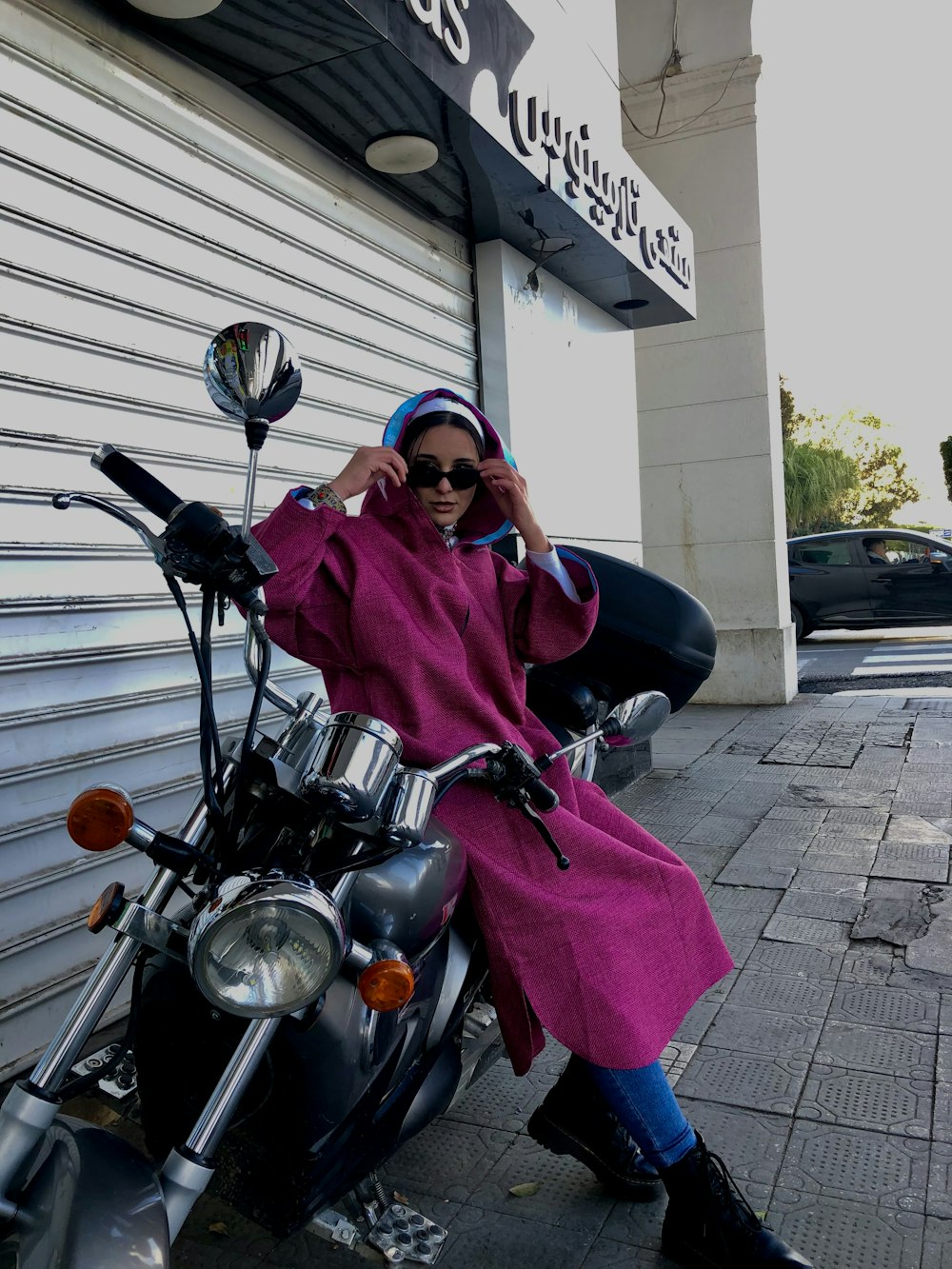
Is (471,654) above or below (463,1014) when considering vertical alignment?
above

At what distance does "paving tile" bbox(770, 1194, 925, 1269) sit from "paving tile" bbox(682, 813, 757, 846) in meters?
2.65

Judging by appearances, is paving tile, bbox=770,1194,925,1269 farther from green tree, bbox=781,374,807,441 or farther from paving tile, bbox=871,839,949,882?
green tree, bbox=781,374,807,441

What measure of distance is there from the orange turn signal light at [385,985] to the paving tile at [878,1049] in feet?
5.75

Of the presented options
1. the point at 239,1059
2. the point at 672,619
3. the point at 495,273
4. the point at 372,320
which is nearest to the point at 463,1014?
the point at 239,1059

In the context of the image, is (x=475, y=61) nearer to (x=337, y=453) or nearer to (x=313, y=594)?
(x=337, y=453)

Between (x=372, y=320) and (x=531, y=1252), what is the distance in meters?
3.53

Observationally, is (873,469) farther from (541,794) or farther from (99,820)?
(99,820)

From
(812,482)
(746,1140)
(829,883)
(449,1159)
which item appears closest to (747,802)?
(829,883)

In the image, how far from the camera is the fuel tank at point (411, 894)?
1.63 metres

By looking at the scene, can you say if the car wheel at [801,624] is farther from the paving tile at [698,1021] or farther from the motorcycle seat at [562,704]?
the motorcycle seat at [562,704]

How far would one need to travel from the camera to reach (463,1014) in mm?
2008

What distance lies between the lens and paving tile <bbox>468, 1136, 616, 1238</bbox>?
7.21ft

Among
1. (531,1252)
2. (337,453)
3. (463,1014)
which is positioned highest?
(337,453)

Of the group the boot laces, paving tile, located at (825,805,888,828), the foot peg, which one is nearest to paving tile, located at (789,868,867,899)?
paving tile, located at (825,805,888,828)
